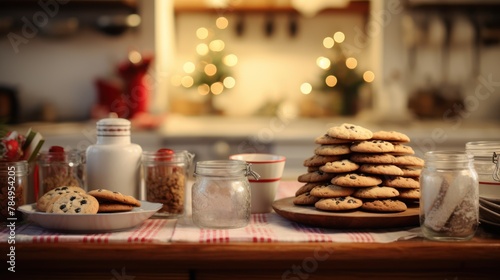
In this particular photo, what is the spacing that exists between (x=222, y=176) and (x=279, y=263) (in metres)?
0.22

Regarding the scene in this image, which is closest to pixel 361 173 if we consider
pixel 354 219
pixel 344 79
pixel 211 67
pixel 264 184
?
pixel 354 219

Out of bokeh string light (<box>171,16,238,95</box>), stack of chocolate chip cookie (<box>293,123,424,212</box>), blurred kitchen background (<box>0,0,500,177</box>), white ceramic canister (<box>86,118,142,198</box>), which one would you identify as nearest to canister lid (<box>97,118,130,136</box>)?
white ceramic canister (<box>86,118,142,198</box>)

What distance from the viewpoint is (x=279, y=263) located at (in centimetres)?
99

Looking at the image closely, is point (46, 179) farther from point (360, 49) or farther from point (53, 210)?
point (360, 49)

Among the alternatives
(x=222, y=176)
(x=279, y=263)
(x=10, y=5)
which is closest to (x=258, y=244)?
(x=279, y=263)

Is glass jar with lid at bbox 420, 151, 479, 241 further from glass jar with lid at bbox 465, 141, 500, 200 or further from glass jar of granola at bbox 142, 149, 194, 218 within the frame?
glass jar of granola at bbox 142, 149, 194, 218

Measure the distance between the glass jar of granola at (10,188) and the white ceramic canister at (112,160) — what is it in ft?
0.46

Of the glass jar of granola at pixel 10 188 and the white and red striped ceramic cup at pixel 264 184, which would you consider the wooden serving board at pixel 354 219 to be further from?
the glass jar of granola at pixel 10 188

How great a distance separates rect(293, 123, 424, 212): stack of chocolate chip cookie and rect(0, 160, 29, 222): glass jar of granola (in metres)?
0.57

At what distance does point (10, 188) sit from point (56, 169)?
12 centimetres

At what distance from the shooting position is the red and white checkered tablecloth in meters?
1.02

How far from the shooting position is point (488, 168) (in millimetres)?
1101


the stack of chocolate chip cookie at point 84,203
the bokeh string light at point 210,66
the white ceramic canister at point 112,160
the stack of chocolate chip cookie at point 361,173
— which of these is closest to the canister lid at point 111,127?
the white ceramic canister at point 112,160

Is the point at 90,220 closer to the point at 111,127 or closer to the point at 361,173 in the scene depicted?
the point at 111,127
